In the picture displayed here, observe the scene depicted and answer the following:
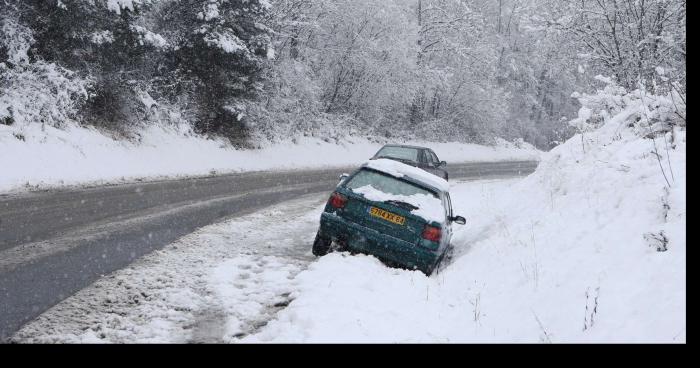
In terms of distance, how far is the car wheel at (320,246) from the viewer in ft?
25.8

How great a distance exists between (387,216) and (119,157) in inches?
434

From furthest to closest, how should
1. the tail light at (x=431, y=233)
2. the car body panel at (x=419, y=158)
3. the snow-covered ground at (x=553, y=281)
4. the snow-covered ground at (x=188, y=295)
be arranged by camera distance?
the car body panel at (x=419, y=158) → the tail light at (x=431, y=233) → the snow-covered ground at (x=188, y=295) → the snow-covered ground at (x=553, y=281)

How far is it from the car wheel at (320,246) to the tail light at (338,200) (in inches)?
22.0

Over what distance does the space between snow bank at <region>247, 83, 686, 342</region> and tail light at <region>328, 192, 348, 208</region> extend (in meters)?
0.74

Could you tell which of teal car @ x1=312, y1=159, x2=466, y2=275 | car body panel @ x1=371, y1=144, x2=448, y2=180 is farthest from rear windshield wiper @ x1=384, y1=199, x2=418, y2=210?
car body panel @ x1=371, y1=144, x2=448, y2=180

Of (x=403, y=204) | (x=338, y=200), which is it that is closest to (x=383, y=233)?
(x=403, y=204)

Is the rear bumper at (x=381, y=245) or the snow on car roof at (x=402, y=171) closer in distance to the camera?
the rear bumper at (x=381, y=245)

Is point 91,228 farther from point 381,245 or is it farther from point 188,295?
point 381,245

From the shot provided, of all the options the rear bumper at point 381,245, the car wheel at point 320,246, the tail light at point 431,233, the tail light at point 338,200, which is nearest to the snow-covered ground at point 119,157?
the car wheel at point 320,246

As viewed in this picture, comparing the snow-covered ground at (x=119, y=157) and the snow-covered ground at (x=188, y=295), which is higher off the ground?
the snow-covered ground at (x=119, y=157)

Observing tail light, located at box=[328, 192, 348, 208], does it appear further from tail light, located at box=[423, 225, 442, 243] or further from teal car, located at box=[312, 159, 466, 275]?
tail light, located at box=[423, 225, 442, 243]

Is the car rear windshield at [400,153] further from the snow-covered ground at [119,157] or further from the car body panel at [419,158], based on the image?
the snow-covered ground at [119,157]
